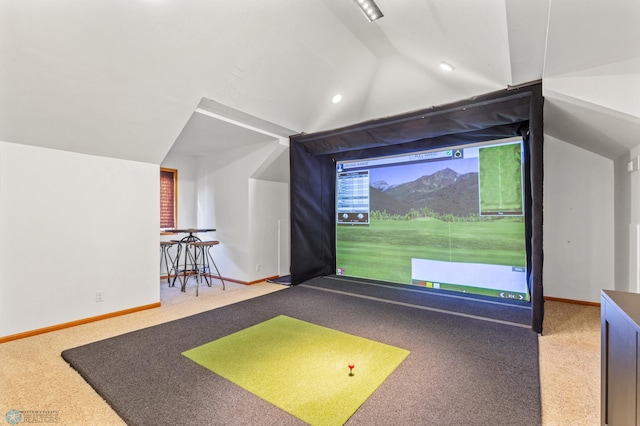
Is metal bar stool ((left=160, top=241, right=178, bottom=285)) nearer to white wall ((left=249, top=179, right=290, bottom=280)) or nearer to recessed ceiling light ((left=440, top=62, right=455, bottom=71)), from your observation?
white wall ((left=249, top=179, right=290, bottom=280))

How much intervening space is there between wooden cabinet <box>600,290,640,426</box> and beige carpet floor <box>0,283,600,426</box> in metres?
0.56

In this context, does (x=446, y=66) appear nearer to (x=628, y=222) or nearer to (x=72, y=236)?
(x=628, y=222)

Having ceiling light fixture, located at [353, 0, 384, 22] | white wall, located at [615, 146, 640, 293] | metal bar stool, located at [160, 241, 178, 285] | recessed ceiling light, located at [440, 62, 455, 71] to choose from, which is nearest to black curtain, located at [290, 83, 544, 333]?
recessed ceiling light, located at [440, 62, 455, 71]

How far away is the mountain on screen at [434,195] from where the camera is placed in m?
4.36

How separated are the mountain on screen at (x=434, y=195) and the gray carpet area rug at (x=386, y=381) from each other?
66.0 inches

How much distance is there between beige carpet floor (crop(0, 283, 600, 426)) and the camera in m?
1.87

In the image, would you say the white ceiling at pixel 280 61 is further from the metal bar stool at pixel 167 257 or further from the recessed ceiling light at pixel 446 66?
the metal bar stool at pixel 167 257

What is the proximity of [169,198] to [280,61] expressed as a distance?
397 cm

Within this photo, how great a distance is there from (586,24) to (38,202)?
512cm

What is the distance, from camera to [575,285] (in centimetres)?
409

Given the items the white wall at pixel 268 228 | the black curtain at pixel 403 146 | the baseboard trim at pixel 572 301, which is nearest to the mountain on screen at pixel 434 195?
the black curtain at pixel 403 146

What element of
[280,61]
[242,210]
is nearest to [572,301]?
[280,61]

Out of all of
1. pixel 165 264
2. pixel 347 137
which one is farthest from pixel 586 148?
pixel 165 264

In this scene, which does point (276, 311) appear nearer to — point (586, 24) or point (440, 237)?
point (440, 237)
